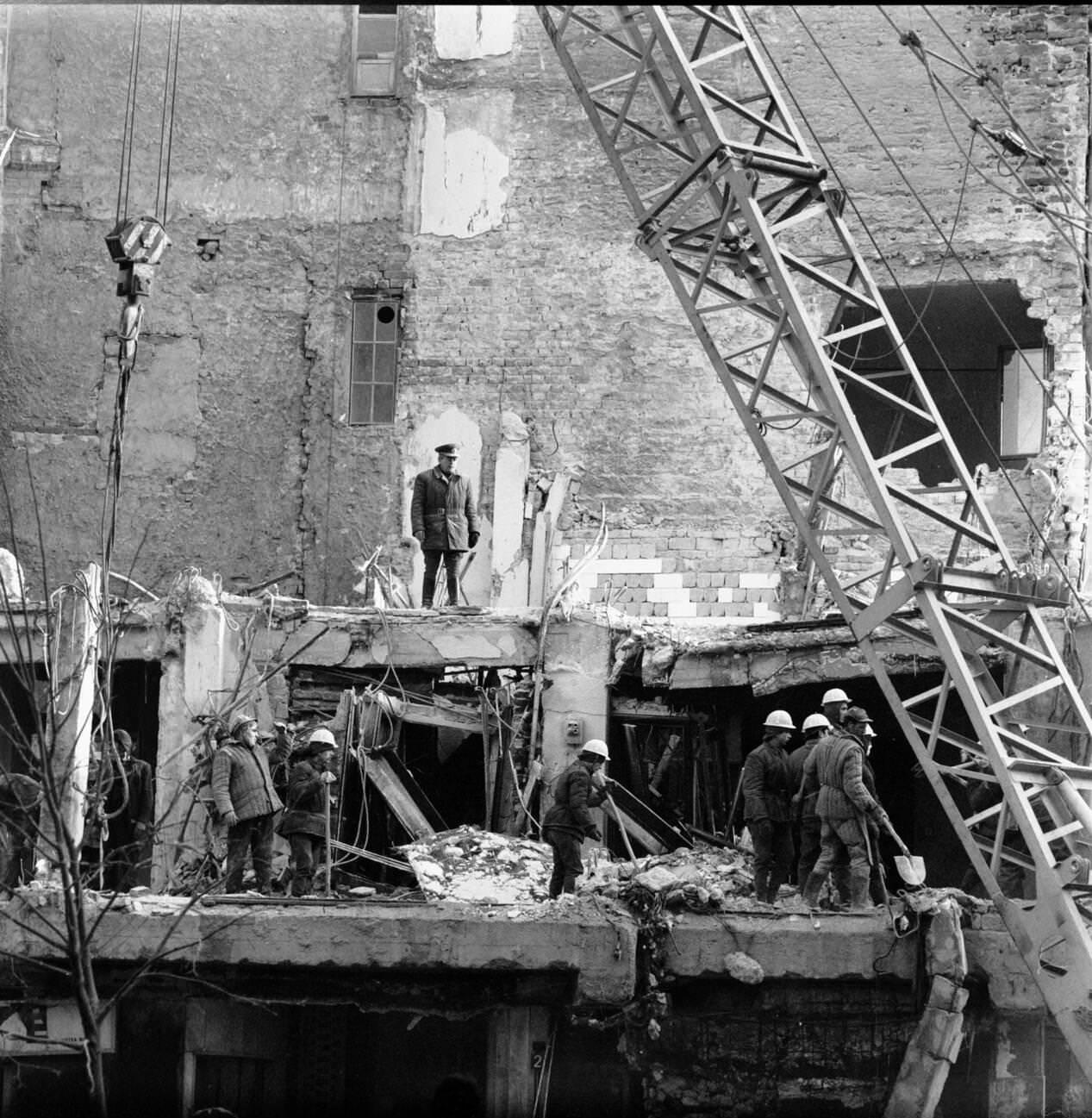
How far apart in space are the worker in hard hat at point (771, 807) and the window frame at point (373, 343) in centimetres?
999

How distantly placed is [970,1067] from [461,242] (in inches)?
513

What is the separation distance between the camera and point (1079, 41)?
2311 cm

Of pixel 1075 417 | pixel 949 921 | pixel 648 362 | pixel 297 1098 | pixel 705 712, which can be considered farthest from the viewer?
pixel 648 362

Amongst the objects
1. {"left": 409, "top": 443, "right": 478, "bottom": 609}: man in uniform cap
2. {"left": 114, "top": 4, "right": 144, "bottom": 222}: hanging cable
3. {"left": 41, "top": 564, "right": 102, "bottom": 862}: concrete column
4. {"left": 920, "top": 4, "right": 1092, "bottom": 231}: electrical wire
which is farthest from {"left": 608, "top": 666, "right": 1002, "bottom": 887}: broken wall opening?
{"left": 114, "top": 4, "right": 144, "bottom": 222}: hanging cable

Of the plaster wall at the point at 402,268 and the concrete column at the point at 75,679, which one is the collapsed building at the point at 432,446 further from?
the concrete column at the point at 75,679

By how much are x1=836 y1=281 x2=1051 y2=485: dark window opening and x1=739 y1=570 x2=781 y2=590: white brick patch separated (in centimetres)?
223

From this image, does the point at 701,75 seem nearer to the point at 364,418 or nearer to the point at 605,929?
the point at 364,418

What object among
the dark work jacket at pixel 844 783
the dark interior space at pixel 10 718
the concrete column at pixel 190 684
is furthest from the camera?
the dark interior space at pixel 10 718

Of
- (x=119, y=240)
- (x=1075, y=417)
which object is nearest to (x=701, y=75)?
(x=1075, y=417)

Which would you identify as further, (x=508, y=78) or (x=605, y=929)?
(x=508, y=78)

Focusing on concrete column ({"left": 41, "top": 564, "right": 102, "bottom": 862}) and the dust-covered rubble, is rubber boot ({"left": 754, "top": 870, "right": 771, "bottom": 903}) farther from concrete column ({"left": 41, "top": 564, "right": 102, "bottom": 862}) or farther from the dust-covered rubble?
concrete column ({"left": 41, "top": 564, "right": 102, "bottom": 862})

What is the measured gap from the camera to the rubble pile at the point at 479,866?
1547cm

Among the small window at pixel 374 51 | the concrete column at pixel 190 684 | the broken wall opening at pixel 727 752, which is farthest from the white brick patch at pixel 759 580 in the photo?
the small window at pixel 374 51

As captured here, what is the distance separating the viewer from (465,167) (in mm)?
24125
